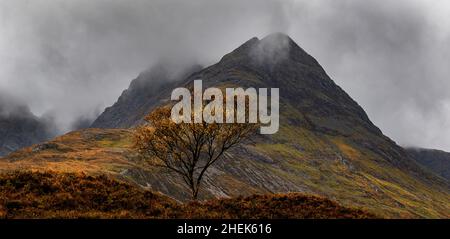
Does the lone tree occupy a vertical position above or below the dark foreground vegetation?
above

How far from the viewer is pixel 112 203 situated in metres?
33.8

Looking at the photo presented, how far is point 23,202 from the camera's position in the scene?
31859 mm

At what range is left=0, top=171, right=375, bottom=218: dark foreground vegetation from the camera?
31.0 meters
